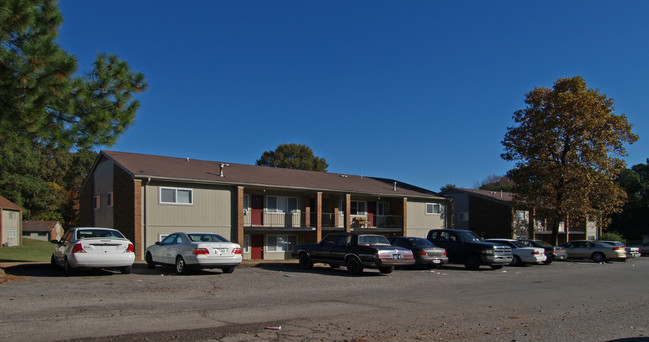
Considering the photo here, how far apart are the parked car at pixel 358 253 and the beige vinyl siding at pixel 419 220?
1737 cm

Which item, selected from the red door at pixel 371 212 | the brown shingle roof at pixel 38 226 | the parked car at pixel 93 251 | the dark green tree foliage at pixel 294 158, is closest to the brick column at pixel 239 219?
the red door at pixel 371 212

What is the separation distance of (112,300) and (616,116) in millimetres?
35154

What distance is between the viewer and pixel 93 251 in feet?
49.2

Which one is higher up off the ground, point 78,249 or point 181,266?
point 78,249

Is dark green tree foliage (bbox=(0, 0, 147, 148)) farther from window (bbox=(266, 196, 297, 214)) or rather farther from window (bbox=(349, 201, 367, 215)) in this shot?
window (bbox=(349, 201, 367, 215))

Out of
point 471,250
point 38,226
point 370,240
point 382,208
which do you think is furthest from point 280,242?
point 38,226

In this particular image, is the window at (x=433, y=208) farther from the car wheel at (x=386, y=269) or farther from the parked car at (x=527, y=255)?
the car wheel at (x=386, y=269)

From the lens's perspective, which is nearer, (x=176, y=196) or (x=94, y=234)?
(x=94, y=234)

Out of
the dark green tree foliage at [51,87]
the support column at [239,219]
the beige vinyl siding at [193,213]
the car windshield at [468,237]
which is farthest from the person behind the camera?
the support column at [239,219]

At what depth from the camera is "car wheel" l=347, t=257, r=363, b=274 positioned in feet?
61.9

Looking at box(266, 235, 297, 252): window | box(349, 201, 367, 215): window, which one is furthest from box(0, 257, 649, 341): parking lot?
box(349, 201, 367, 215): window

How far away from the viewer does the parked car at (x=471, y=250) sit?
2275 centimetres

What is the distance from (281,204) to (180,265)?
15.8m

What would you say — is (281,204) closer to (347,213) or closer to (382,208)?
(347,213)
